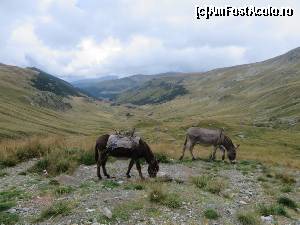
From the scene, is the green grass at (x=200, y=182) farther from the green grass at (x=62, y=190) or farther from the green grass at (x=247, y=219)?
the green grass at (x=62, y=190)

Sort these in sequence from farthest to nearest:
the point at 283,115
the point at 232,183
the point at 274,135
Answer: the point at 283,115 → the point at 274,135 → the point at 232,183

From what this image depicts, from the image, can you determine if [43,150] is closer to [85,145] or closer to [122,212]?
[85,145]

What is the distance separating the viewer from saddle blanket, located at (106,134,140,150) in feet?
69.3

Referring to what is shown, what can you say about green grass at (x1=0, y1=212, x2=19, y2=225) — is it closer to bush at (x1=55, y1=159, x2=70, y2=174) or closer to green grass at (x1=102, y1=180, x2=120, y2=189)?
green grass at (x1=102, y1=180, x2=120, y2=189)

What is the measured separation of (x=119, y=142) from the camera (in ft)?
69.5

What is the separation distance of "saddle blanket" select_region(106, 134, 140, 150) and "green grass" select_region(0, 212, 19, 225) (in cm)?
710

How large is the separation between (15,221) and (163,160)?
1563 cm

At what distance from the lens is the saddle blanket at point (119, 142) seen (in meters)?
21.1

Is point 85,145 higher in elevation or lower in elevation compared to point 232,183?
higher

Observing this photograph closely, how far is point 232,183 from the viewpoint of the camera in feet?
76.9

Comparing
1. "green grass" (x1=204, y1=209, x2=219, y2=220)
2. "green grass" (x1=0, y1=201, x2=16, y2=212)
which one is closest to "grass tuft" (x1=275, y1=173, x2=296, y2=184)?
"green grass" (x1=204, y1=209, x2=219, y2=220)

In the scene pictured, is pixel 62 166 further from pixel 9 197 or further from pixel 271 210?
pixel 271 210

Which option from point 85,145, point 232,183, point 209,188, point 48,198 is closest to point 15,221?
point 48,198

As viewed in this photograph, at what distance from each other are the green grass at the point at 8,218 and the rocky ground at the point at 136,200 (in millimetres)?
34
